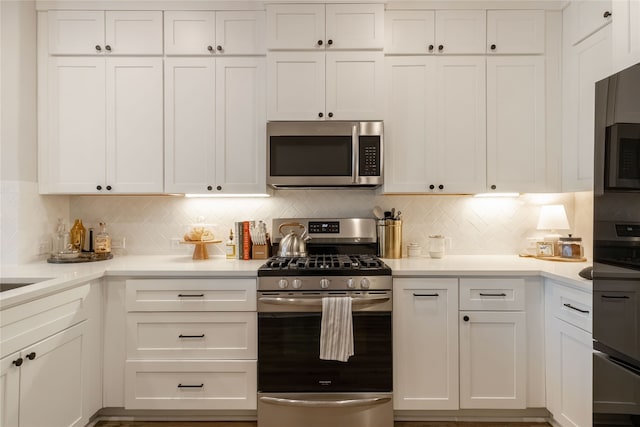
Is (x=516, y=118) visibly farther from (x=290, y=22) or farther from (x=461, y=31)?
(x=290, y=22)

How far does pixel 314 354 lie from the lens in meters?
2.12

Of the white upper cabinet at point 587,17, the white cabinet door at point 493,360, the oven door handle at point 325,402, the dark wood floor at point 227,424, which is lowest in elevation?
the dark wood floor at point 227,424

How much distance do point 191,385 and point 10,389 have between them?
2.86 ft

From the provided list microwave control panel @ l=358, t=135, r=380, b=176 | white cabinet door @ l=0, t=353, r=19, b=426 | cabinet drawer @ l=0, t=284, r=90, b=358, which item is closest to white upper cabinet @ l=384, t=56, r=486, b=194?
microwave control panel @ l=358, t=135, r=380, b=176

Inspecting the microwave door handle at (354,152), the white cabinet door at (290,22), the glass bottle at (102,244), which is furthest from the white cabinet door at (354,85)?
the glass bottle at (102,244)

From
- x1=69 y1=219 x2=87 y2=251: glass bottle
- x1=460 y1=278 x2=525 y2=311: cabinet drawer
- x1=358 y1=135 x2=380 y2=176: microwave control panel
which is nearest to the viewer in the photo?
x1=460 y1=278 x2=525 y2=311: cabinet drawer

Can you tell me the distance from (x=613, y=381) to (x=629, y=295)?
1.13ft

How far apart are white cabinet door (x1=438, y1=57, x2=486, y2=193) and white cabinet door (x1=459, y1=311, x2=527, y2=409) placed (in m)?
0.89

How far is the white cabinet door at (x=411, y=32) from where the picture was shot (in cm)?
253

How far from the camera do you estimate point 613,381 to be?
135 centimetres

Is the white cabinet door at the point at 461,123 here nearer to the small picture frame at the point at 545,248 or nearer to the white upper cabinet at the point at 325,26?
A: the white upper cabinet at the point at 325,26

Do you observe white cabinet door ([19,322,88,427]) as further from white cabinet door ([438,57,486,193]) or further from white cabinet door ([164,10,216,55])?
white cabinet door ([438,57,486,193])

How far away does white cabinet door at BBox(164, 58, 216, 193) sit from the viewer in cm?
254

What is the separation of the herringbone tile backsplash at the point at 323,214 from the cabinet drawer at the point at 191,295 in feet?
2.31
